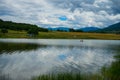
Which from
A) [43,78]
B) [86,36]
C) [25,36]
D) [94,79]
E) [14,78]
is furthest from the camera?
[86,36]

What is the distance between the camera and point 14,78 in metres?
21.9

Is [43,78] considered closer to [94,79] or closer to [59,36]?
→ [94,79]

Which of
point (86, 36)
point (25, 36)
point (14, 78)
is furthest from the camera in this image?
point (86, 36)

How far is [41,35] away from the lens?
7731 inches

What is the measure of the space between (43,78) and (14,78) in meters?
5.22

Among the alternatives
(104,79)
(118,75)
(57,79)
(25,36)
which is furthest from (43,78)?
(25,36)

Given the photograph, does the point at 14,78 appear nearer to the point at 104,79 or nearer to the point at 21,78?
the point at 21,78

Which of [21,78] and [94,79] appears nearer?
[94,79]

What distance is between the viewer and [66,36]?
641 ft

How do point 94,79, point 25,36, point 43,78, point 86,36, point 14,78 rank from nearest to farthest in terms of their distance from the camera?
point 43,78 → point 94,79 → point 14,78 → point 25,36 → point 86,36

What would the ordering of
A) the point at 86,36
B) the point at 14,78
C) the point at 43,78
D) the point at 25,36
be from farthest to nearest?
1. the point at 86,36
2. the point at 25,36
3. the point at 14,78
4. the point at 43,78

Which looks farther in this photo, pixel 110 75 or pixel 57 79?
pixel 110 75

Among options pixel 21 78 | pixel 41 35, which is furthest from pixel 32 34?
pixel 21 78

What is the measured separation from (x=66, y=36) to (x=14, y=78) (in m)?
174
